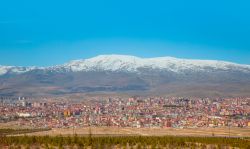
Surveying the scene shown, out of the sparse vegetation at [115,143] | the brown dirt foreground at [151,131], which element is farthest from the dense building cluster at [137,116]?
the sparse vegetation at [115,143]

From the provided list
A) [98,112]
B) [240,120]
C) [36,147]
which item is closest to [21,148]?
[36,147]

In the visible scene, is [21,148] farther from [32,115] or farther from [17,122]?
[32,115]

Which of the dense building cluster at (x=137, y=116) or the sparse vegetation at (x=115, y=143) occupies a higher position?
the dense building cluster at (x=137, y=116)

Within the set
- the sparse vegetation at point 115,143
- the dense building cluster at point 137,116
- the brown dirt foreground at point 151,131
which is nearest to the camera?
the sparse vegetation at point 115,143

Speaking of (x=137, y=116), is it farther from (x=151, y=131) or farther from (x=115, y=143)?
(x=115, y=143)

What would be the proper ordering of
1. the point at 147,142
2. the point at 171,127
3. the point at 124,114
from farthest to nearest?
the point at 124,114, the point at 171,127, the point at 147,142

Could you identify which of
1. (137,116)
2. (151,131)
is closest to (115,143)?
(151,131)

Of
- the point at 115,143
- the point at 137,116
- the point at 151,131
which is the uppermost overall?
the point at 137,116

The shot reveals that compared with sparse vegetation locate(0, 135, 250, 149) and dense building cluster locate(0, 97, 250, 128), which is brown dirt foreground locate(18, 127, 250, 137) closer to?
dense building cluster locate(0, 97, 250, 128)

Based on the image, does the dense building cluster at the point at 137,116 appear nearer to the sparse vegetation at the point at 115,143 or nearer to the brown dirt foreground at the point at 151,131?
the brown dirt foreground at the point at 151,131

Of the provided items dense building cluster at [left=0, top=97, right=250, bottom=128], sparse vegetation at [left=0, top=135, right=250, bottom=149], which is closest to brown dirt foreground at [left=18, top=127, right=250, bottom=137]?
dense building cluster at [left=0, top=97, right=250, bottom=128]

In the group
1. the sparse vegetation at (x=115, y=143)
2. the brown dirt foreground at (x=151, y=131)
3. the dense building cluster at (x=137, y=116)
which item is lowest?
the sparse vegetation at (x=115, y=143)
